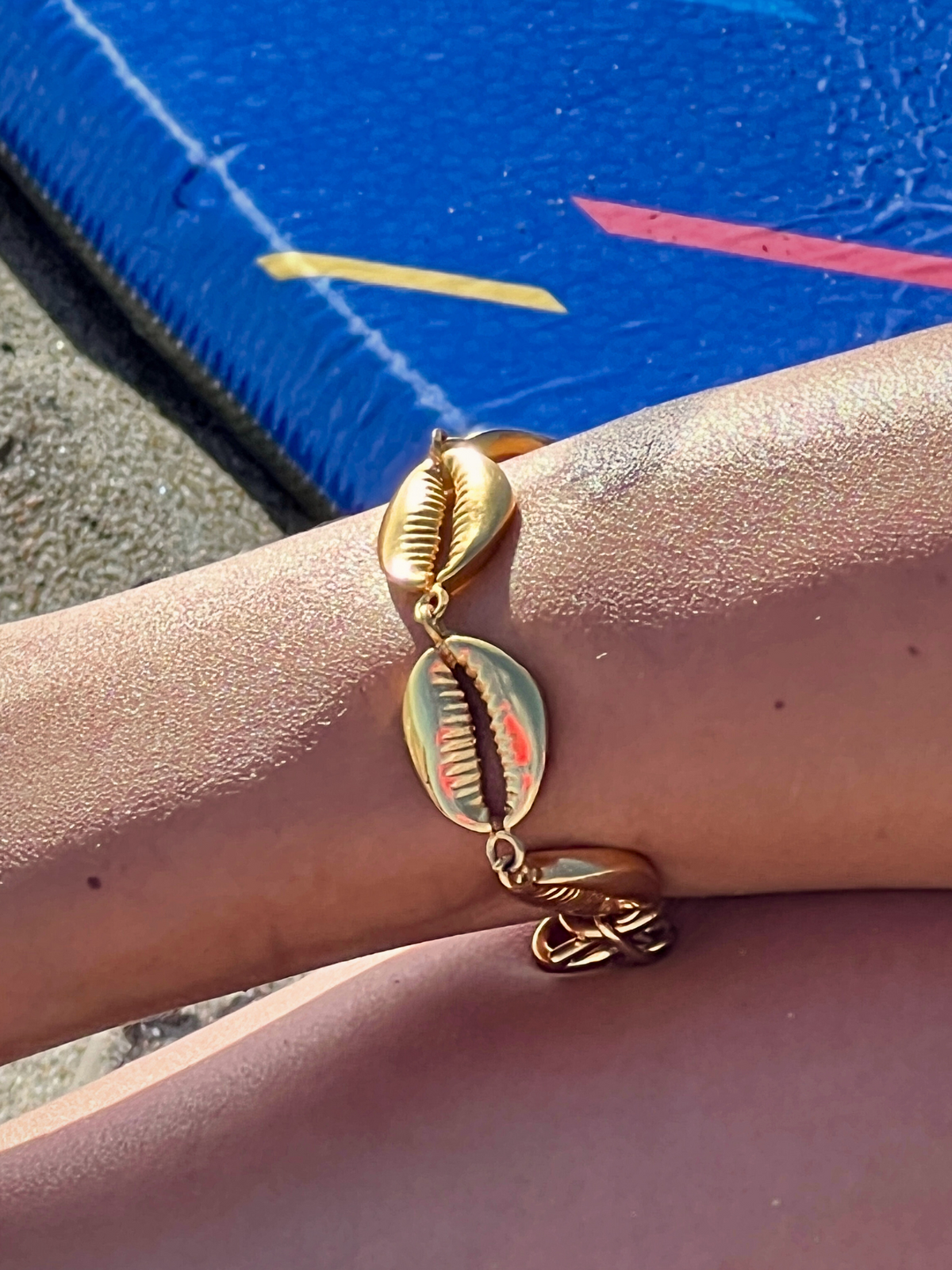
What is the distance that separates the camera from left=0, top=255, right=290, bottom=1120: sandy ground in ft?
4.47

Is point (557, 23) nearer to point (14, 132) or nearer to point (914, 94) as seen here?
point (914, 94)

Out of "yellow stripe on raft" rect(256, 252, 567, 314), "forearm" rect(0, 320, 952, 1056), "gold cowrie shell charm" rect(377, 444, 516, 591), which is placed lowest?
"yellow stripe on raft" rect(256, 252, 567, 314)

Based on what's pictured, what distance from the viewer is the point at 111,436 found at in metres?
1.44

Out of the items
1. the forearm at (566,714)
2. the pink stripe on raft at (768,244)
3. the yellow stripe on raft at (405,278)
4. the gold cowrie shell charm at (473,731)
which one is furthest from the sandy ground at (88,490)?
the gold cowrie shell charm at (473,731)

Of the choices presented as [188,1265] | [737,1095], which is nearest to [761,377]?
[737,1095]

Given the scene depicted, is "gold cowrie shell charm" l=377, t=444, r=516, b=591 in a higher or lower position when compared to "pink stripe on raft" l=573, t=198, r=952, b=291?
higher

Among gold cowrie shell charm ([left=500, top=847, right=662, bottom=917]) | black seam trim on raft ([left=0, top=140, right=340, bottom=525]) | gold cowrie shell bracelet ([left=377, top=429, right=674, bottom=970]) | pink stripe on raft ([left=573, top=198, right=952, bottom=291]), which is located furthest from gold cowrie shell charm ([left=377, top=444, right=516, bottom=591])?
pink stripe on raft ([left=573, top=198, right=952, bottom=291])

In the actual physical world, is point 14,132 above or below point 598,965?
above

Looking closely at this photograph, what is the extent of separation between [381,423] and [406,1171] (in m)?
0.93

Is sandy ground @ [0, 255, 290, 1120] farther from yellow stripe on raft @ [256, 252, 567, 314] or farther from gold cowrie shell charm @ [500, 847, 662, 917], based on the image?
gold cowrie shell charm @ [500, 847, 662, 917]

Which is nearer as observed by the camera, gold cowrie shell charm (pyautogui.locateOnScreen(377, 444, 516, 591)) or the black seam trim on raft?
gold cowrie shell charm (pyautogui.locateOnScreen(377, 444, 516, 591))

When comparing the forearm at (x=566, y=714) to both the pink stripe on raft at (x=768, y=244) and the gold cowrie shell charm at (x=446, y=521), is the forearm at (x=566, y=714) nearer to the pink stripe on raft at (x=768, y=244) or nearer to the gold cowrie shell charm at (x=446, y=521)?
the gold cowrie shell charm at (x=446, y=521)

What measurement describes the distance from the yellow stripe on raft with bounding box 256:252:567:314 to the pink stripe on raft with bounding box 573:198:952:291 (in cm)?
14

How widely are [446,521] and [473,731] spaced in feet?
0.34
